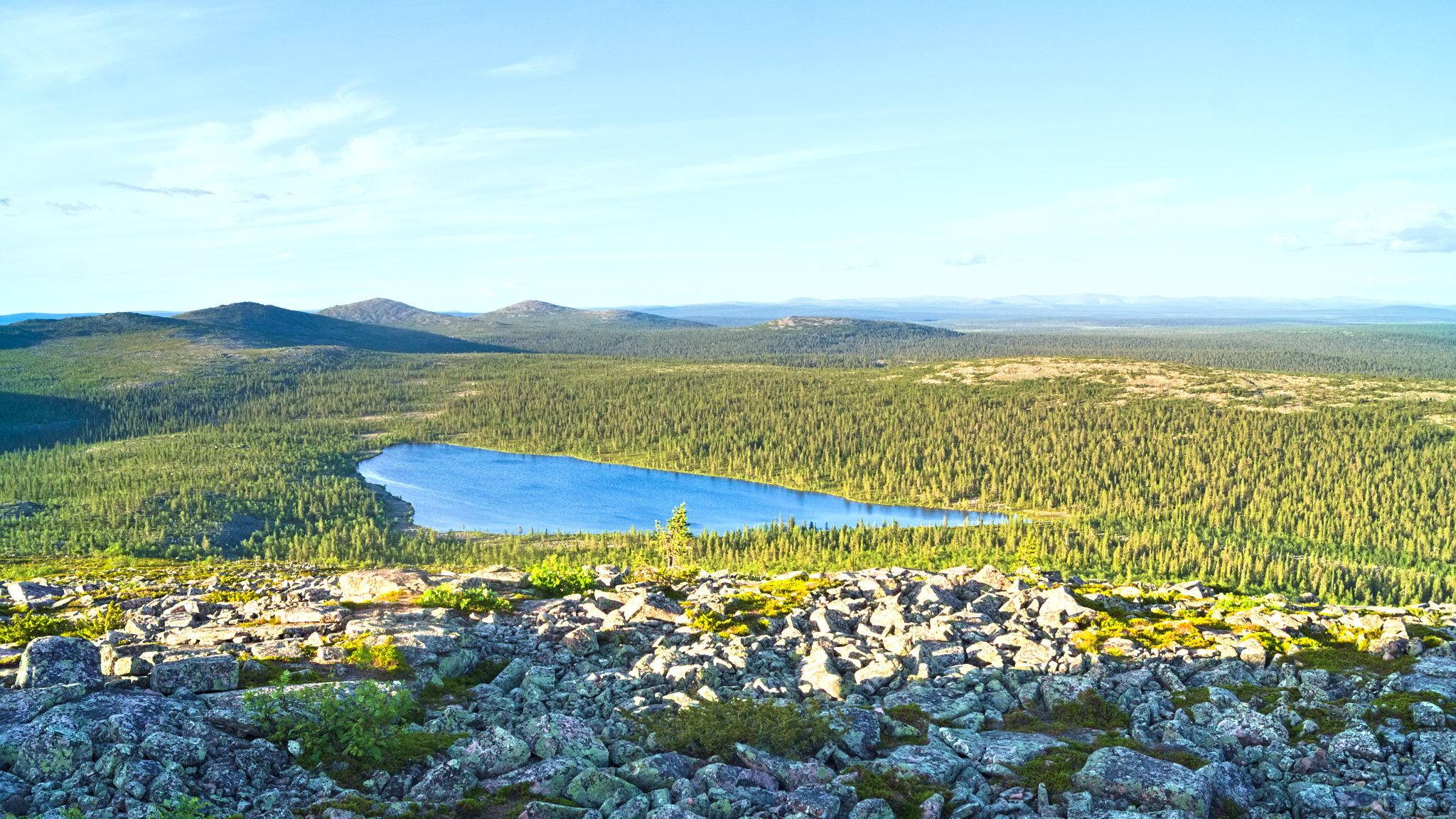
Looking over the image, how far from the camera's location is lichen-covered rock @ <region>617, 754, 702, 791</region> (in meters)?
19.3

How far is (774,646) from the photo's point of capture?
30562 mm

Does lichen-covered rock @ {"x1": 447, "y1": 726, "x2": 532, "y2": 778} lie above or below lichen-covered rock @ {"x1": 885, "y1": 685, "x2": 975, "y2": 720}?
above

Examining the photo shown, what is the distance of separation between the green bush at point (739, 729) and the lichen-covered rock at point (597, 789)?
103 inches

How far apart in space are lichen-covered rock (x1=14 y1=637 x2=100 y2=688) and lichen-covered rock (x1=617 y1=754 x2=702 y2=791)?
1394 centimetres

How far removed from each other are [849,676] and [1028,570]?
2225cm

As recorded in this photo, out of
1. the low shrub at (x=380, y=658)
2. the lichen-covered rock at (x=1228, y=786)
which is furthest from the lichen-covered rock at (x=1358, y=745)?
the low shrub at (x=380, y=658)

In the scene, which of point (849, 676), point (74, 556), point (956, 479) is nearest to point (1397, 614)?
point (849, 676)

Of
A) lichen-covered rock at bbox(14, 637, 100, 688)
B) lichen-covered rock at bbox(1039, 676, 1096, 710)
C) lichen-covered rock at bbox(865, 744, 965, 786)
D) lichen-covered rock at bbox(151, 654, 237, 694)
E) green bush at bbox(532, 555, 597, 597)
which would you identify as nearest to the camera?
lichen-covered rock at bbox(865, 744, 965, 786)

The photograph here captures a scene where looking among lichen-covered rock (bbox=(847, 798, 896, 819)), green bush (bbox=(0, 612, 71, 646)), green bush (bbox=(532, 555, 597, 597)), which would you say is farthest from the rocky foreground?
green bush (bbox=(0, 612, 71, 646))

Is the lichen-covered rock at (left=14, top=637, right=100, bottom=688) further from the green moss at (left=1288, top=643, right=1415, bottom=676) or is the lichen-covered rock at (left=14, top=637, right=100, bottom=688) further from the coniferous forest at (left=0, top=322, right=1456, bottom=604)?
the coniferous forest at (left=0, top=322, right=1456, bottom=604)

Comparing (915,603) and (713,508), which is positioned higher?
(915,603)

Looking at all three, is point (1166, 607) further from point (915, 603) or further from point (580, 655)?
point (580, 655)

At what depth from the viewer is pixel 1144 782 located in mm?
18984

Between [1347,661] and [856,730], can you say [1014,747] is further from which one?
[1347,661]
